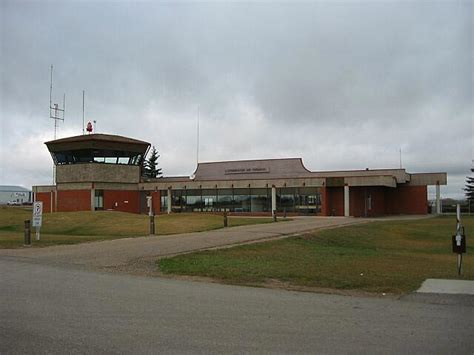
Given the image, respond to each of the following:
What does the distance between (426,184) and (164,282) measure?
5567cm

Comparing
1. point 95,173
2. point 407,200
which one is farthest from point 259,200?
point 95,173

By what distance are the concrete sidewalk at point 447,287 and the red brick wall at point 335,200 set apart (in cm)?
4335

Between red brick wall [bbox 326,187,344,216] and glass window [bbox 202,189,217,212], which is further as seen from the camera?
glass window [bbox 202,189,217,212]

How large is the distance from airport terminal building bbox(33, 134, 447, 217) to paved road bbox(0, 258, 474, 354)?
4510 centimetres

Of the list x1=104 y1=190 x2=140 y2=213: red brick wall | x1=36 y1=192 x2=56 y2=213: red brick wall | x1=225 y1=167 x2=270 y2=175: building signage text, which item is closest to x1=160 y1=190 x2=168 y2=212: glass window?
x1=104 y1=190 x2=140 y2=213: red brick wall

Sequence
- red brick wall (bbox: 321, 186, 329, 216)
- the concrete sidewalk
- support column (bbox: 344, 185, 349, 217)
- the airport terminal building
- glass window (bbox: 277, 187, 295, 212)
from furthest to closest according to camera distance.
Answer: glass window (bbox: 277, 187, 295, 212), the airport terminal building, red brick wall (bbox: 321, 186, 329, 216), support column (bbox: 344, 185, 349, 217), the concrete sidewalk

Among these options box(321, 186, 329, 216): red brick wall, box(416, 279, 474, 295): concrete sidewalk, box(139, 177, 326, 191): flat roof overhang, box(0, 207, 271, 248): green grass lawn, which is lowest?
box(416, 279, 474, 295): concrete sidewalk

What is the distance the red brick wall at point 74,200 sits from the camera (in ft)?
211

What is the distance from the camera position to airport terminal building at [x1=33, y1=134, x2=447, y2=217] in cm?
5544

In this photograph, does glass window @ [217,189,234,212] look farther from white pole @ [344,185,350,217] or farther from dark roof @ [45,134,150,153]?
dark roof @ [45,134,150,153]

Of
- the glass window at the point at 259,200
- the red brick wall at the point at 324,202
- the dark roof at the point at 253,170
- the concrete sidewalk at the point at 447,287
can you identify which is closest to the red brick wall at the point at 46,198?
the dark roof at the point at 253,170

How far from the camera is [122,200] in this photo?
6644cm

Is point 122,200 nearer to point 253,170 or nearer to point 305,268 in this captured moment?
point 253,170

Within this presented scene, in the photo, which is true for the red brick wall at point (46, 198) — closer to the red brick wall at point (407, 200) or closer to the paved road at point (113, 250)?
the red brick wall at point (407, 200)
